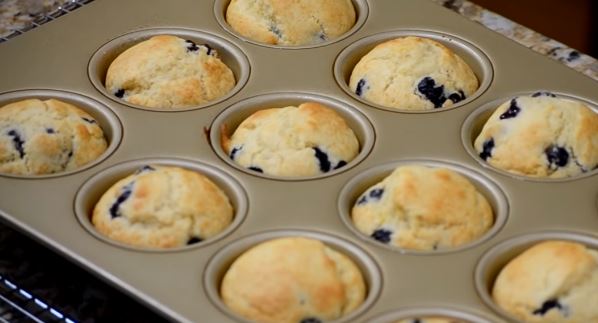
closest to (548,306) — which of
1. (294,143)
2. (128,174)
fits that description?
(294,143)

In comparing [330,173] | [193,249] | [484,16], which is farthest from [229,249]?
[484,16]

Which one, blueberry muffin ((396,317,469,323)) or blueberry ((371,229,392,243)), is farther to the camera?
blueberry ((371,229,392,243))

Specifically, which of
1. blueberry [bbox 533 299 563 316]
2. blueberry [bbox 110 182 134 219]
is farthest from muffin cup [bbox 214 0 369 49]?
blueberry [bbox 533 299 563 316]

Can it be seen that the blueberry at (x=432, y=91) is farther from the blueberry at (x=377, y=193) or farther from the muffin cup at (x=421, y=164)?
the blueberry at (x=377, y=193)

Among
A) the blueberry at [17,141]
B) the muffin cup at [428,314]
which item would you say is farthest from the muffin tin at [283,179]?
the blueberry at [17,141]

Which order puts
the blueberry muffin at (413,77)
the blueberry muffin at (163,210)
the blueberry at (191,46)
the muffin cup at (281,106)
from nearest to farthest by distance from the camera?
the blueberry muffin at (163,210) < the muffin cup at (281,106) < the blueberry muffin at (413,77) < the blueberry at (191,46)

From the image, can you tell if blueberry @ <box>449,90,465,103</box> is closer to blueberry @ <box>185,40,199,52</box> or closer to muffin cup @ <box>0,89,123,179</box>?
blueberry @ <box>185,40,199,52</box>
